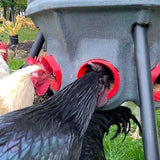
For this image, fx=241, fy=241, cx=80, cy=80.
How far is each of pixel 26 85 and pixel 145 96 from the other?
0.55 meters

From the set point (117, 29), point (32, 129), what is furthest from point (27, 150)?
point (117, 29)

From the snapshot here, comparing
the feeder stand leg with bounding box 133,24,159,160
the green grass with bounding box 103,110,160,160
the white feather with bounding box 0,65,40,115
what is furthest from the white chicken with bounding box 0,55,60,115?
the green grass with bounding box 103,110,160,160

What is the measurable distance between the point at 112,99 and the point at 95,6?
1.08 feet

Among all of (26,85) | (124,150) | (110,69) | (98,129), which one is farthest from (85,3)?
(124,150)

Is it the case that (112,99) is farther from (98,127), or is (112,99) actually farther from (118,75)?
(98,127)

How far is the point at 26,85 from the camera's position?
3.34ft

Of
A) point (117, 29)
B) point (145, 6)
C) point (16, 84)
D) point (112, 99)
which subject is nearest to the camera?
point (145, 6)

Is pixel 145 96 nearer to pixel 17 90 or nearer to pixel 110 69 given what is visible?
pixel 110 69

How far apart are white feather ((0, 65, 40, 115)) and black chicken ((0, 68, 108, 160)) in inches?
9.1

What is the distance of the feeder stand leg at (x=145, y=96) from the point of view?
623mm

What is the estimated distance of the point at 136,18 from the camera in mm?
680

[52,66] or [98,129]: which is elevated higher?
[52,66]

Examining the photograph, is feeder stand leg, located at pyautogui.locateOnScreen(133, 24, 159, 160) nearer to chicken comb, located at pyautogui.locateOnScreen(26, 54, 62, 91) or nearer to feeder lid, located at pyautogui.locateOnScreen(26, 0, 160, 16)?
feeder lid, located at pyautogui.locateOnScreen(26, 0, 160, 16)

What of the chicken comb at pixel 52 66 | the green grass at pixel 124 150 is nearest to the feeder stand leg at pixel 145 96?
the chicken comb at pixel 52 66
